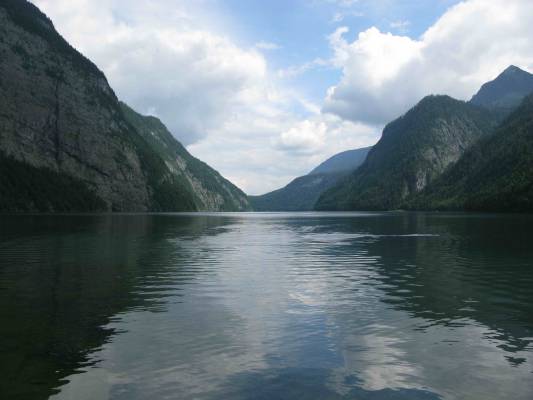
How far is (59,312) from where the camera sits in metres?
23.7

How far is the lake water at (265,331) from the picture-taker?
14578 millimetres

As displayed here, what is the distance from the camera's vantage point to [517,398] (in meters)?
13.7

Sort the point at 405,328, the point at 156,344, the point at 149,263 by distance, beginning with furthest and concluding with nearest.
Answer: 1. the point at 149,263
2. the point at 405,328
3. the point at 156,344

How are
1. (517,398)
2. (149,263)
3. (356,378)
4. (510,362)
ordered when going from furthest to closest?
(149,263)
(510,362)
(356,378)
(517,398)

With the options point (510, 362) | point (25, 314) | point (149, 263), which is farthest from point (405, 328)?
point (149, 263)

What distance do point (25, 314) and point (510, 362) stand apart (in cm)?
2102

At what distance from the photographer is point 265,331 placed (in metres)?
21.0

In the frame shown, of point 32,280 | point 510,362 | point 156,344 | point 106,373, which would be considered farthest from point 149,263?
point 510,362

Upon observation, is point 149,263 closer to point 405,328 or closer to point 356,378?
point 405,328

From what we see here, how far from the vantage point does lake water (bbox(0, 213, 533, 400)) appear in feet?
47.8

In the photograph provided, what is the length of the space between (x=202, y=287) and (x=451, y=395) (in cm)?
2065

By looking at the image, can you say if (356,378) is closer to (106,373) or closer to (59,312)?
(106,373)

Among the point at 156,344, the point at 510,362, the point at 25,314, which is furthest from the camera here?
the point at 25,314

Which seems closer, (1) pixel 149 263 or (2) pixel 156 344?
(2) pixel 156 344
